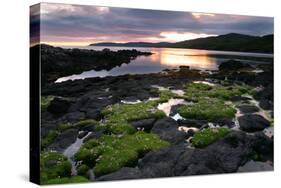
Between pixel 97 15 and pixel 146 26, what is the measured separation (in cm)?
125

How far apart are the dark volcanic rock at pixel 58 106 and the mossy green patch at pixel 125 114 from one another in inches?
33.3

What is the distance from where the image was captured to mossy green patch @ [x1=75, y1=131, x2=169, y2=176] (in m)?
13.4

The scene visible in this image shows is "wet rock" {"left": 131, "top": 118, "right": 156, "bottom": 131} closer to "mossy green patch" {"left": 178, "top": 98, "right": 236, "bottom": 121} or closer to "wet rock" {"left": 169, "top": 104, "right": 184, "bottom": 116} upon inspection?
"wet rock" {"left": 169, "top": 104, "right": 184, "bottom": 116}

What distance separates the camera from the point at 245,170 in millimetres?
14961

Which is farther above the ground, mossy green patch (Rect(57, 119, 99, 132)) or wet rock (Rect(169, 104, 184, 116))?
wet rock (Rect(169, 104, 184, 116))

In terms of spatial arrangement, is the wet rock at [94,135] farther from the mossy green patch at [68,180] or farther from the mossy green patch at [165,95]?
the mossy green patch at [165,95]

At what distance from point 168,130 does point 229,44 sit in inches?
107

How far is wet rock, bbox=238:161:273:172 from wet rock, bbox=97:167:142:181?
2639 mm

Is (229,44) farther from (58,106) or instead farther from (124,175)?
(58,106)

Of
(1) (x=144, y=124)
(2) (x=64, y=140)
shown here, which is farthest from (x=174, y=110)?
(2) (x=64, y=140)

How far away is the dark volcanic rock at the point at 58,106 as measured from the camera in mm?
13098

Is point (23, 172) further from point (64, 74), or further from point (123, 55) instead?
point (123, 55)

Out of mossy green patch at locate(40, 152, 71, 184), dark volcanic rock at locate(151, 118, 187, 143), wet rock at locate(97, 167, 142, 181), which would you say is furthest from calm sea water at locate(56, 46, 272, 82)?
wet rock at locate(97, 167, 142, 181)

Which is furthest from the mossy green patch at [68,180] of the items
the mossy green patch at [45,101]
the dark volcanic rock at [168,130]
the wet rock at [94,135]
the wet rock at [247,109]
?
the wet rock at [247,109]
